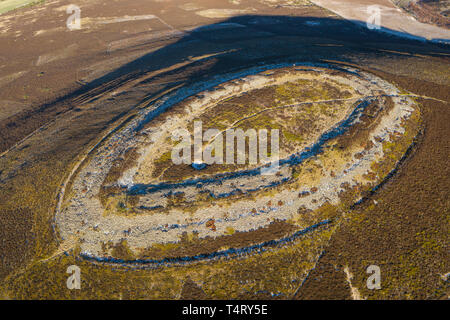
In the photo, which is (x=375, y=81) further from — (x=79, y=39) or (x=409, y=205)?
(x=79, y=39)

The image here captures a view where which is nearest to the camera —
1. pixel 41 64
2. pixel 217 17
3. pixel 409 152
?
pixel 409 152

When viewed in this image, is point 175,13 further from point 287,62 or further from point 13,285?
point 13,285

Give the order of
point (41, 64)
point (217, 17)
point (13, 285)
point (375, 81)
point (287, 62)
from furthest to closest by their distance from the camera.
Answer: point (217, 17)
point (41, 64)
point (287, 62)
point (375, 81)
point (13, 285)

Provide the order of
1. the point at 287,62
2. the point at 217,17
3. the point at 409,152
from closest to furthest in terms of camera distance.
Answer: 1. the point at 409,152
2. the point at 287,62
3. the point at 217,17
